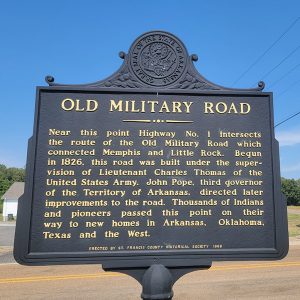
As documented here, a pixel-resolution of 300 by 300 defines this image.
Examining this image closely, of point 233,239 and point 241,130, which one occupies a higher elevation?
point 241,130

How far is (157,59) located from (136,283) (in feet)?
23.0

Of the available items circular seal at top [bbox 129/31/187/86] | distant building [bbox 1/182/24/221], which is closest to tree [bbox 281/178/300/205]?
distant building [bbox 1/182/24/221]

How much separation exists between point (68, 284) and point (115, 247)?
6813 mm

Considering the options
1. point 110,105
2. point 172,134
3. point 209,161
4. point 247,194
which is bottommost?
point 247,194

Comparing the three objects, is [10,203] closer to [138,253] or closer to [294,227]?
[294,227]

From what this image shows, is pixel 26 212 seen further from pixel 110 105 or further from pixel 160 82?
pixel 160 82

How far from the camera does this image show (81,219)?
3.75 metres

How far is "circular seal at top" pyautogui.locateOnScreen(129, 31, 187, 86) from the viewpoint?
4.23 metres

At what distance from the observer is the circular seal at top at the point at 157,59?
423cm

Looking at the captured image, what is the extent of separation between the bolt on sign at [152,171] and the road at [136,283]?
4.96 metres

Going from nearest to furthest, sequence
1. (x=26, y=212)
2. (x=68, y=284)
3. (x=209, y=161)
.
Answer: (x=26, y=212) < (x=209, y=161) < (x=68, y=284)

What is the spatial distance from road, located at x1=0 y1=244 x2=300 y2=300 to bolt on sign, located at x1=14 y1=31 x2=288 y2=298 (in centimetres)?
496

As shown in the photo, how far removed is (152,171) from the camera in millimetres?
3959

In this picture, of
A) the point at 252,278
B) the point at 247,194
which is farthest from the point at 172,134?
the point at 252,278
